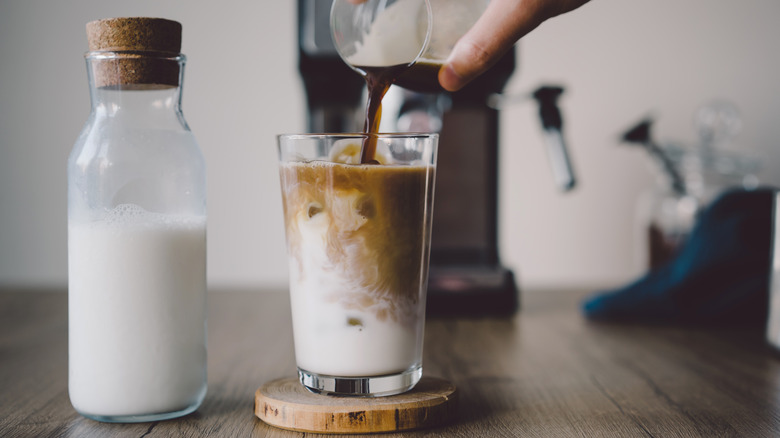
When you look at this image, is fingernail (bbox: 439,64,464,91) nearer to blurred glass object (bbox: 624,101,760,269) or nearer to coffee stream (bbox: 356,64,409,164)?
coffee stream (bbox: 356,64,409,164)

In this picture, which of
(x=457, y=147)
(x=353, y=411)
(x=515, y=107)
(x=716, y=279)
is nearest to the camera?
(x=353, y=411)

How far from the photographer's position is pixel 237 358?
2.54 feet

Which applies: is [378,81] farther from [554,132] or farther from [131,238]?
[554,132]

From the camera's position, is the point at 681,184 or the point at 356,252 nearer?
the point at 356,252

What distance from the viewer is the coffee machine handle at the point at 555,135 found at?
1008mm

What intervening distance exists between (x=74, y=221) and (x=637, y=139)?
108 cm

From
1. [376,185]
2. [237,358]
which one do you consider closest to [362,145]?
[376,185]

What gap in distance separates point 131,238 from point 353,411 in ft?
0.67

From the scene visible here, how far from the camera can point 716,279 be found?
3.28ft

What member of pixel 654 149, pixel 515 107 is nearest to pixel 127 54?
pixel 654 149

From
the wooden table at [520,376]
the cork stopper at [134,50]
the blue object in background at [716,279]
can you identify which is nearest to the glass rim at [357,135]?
the cork stopper at [134,50]

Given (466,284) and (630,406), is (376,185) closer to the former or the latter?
(630,406)

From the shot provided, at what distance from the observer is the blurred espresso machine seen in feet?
3.38

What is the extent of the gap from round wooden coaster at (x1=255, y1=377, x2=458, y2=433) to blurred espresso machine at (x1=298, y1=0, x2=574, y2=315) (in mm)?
559
